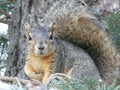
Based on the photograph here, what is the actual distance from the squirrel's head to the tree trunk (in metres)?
0.59

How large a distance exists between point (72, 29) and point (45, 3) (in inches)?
18.4

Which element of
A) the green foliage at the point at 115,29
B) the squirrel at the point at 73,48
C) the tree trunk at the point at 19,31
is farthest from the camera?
the tree trunk at the point at 19,31

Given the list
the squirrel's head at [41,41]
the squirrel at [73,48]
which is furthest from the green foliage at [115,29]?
the squirrel's head at [41,41]

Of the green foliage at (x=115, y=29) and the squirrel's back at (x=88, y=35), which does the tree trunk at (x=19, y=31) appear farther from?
the green foliage at (x=115, y=29)

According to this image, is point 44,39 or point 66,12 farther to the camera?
point 66,12

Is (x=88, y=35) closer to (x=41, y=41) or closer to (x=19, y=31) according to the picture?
(x=41, y=41)

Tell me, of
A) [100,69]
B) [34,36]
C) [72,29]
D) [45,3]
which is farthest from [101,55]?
[45,3]

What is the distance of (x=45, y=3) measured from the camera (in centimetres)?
240

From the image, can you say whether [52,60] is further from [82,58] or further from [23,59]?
[23,59]

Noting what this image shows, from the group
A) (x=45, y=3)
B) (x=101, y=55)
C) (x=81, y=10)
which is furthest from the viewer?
(x=45, y=3)

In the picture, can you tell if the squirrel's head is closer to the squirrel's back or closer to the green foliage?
the squirrel's back

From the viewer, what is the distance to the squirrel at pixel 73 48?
178 cm

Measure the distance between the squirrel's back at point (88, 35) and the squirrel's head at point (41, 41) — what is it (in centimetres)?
16

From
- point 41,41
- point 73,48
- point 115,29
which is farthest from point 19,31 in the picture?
point 115,29
